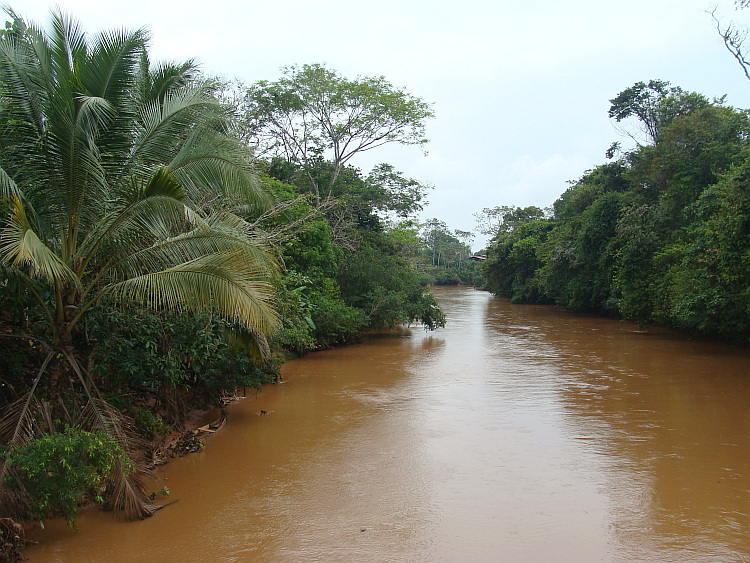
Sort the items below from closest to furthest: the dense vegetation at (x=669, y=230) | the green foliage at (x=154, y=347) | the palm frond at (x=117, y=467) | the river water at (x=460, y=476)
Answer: the river water at (x=460, y=476) < the palm frond at (x=117, y=467) < the green foliage at (x=154, y=347) < the dense vegetation at (x=669, y=230)

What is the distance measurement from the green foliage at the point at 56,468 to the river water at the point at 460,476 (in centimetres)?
50

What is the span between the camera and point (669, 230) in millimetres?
20875

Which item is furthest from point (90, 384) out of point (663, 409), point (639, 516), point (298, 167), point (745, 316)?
point (298, 167)

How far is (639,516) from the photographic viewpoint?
18.8ft

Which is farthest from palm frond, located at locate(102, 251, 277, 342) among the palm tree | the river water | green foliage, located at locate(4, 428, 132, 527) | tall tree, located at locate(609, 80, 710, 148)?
tall tree, located at locate(609, 80, 710, 148)

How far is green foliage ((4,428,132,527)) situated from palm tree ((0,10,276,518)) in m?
0.35

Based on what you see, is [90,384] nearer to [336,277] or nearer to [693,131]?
[336,277]

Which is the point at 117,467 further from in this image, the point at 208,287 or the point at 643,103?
the point at 643,103

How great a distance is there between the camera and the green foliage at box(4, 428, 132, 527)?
463 centimetres

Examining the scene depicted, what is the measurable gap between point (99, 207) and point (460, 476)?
489 centimetres

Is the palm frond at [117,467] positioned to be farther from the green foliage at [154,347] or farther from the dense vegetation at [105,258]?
the green foliage at [154,347]

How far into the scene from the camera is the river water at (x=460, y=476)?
5133mm

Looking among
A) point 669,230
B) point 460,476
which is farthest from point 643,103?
point 460,476

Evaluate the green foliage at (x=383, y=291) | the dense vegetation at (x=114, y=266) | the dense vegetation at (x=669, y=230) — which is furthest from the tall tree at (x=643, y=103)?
the dense vegetation at (x=114, y=266)
